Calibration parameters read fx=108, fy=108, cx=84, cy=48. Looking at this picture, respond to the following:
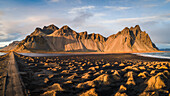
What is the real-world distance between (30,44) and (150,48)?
15573cm

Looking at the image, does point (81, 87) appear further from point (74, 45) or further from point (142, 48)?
point (142, 48)

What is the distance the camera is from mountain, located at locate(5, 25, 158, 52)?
132 m

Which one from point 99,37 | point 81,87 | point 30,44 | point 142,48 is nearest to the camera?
point 81,87

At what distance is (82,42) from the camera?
15512 centimetres

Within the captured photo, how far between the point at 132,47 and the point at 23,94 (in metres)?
145

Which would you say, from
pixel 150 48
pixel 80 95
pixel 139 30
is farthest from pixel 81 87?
pixel 139 30

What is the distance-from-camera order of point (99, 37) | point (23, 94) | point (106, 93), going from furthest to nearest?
1. point (99, 37)
2. point (106, 93)
3. point (23, 94)

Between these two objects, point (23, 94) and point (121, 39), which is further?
point (121, 39)

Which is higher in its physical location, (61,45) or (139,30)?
(139,30)

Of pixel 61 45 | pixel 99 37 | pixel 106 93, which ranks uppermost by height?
pixel 99 37

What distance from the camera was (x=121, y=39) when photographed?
14600 centimetres

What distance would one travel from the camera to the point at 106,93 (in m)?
7.68

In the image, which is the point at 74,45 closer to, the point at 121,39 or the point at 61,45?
the point at 61,45

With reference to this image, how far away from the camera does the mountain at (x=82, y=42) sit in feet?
434
